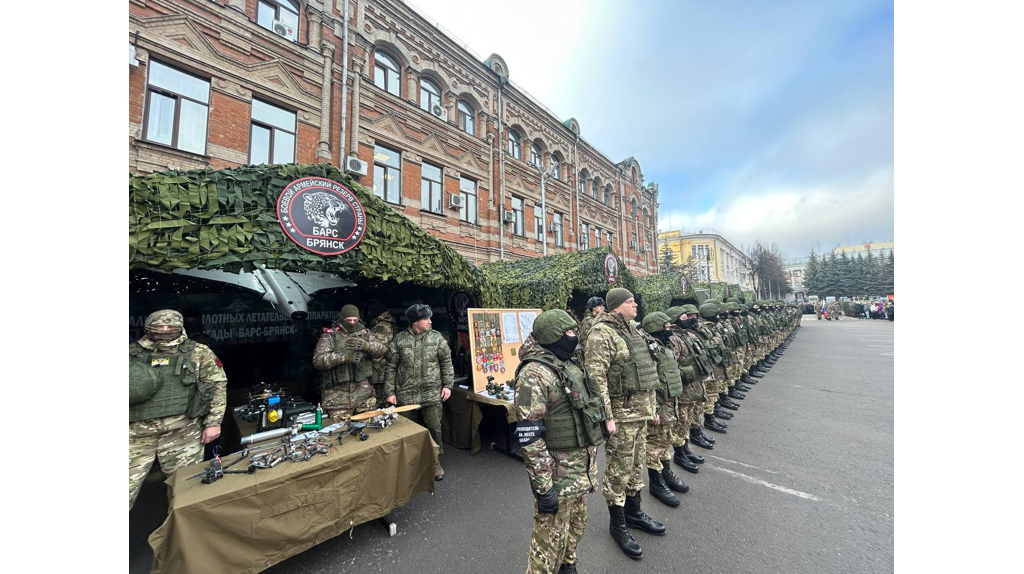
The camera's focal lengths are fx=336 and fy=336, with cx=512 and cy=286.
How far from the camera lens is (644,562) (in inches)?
119

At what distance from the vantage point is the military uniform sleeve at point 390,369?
16.0 ft

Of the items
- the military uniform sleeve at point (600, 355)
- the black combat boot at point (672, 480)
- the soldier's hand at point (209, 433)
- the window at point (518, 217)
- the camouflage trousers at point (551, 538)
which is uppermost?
the window at point (518, 217)

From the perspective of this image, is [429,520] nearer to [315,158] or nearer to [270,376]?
[270,376]

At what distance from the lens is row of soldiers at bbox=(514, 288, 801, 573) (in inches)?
102

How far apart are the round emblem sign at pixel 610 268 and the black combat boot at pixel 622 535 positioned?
23.7 ft

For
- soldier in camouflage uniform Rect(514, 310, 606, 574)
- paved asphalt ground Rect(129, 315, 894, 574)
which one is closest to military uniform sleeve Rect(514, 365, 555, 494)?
soldier in camouflage uniform Rect(514, 310, 606, 574)

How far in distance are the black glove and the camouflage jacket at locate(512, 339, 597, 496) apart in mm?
37

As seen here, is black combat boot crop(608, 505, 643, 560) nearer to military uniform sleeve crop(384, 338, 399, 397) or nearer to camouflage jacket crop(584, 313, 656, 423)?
camouflage jacket crop(584, 313, 656, 423)

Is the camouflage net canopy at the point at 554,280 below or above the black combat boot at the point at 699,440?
above

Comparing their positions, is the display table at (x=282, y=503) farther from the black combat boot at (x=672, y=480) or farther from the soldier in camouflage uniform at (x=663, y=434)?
the black combat boot at (x=672, y=480)

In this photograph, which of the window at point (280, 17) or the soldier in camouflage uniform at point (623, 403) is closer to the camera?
the soldier in camouflage uniform at point (623, 403)

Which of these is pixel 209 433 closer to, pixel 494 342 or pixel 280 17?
pixel 494 342

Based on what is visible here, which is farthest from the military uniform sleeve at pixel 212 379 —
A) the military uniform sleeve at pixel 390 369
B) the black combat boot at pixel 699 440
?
the black combat boot at pixel 699 440

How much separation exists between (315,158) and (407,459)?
360 inches
